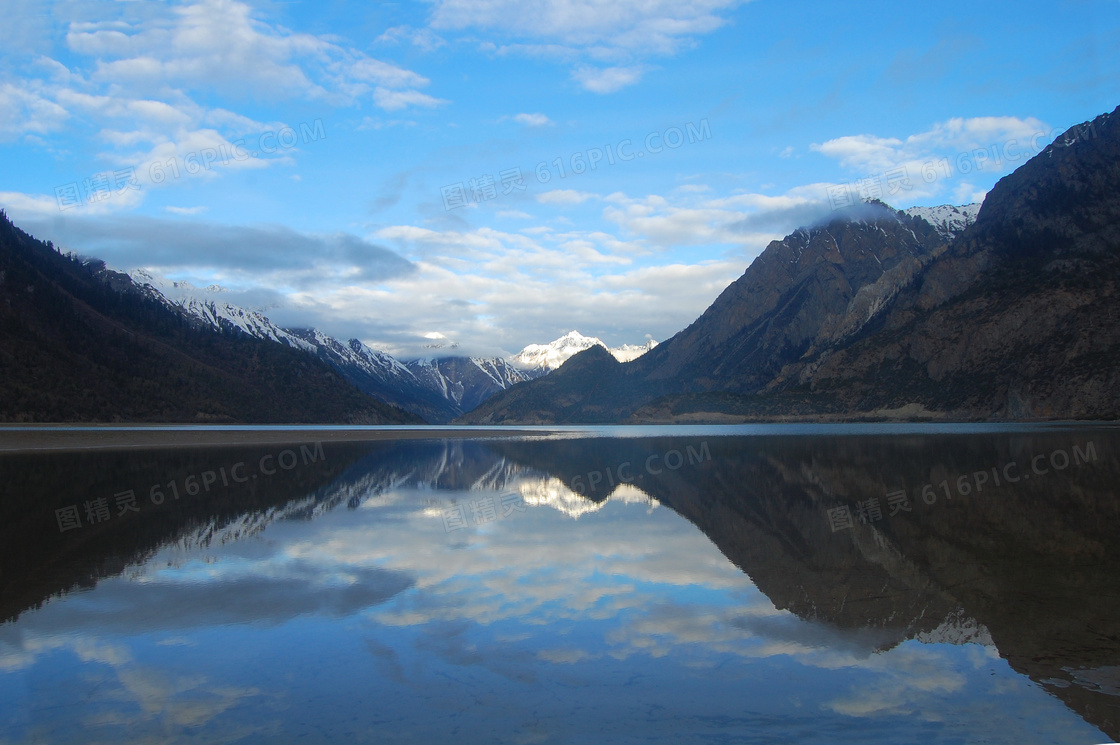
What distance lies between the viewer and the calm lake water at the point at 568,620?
9164mm

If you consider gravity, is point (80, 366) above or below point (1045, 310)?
above

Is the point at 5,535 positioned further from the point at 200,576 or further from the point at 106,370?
the point at 106,370

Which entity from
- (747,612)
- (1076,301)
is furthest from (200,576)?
(1076,301)

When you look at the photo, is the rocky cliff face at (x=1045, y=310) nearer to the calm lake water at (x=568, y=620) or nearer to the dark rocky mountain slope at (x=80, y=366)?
the calm lake water at (x=568, y=620)

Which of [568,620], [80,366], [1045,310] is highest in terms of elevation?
[80,366]

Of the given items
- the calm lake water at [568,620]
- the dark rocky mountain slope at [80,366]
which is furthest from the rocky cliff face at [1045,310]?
the dark rocky mountain slope at [80,366]

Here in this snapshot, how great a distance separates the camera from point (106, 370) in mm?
150875

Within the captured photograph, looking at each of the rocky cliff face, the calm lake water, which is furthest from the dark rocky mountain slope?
the rocky cliff face

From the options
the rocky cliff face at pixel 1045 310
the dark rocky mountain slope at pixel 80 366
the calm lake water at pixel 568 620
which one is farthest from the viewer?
the rocky cliff face at pixel 1045 310

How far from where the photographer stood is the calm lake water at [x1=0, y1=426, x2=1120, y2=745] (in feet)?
30.1

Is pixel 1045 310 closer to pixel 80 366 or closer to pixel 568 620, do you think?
pixel 568 620

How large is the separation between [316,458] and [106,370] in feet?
392

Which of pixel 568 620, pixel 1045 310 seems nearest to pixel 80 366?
pixel 568 620

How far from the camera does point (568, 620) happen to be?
45.5 feet
